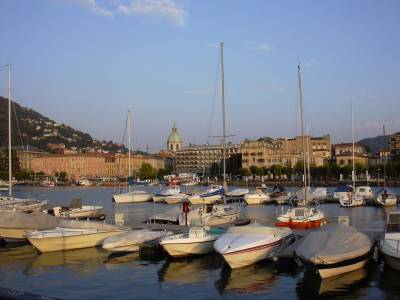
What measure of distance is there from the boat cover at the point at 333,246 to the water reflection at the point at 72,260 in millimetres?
8710

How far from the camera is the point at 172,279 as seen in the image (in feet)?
66.8

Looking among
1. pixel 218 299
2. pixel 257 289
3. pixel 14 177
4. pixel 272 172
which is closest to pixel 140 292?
pixel 218 299

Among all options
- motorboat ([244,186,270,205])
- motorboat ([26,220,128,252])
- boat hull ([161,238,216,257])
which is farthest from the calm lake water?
motorboat ([244,186,270,205])

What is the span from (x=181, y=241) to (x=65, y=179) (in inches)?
7174

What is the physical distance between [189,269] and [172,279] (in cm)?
153

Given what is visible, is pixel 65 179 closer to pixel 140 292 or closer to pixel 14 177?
pixel 14 177

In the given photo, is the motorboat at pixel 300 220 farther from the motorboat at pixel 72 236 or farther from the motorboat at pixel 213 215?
the motorboat at pixel 72 236

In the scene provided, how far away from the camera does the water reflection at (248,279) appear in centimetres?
1869

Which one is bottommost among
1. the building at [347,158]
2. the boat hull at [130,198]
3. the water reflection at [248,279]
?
the water reflection at [248,279]

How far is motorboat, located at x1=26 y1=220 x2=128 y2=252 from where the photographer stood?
84.9 feet

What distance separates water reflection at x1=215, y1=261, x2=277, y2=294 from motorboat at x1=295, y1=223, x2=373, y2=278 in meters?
1.53

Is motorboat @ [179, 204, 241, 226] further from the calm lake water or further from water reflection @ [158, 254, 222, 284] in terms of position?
water reflection @ [158, 254, 222, 284]

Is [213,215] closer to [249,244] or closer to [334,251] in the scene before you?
[249,244]

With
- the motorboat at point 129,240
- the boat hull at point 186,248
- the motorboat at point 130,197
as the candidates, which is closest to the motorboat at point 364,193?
the motorboat at point 130,197
